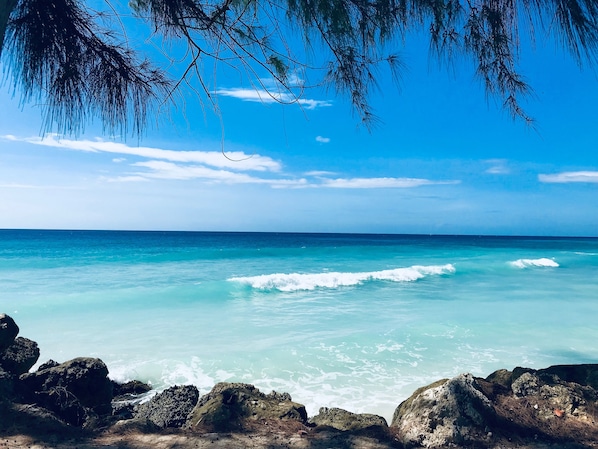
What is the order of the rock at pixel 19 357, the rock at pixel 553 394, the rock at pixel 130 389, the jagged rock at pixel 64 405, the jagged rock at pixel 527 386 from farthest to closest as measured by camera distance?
1. the rock at pixel 130 389
2. the rock at pixel 19 357
3. the jagged rock at pixel 64 405
4. the jagged rock at pixel 527 386
5. the rock at pixel 553 394

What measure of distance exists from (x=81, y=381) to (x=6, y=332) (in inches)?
37.9

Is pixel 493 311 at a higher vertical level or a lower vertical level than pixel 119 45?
lower

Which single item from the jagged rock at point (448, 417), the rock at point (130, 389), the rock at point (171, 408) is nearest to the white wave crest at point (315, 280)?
the rock at point (130, 389)

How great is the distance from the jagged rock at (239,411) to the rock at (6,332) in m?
2.45

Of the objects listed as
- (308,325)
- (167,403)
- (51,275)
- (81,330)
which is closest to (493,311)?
(308,325)

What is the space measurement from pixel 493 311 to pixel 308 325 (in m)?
→ 5.96

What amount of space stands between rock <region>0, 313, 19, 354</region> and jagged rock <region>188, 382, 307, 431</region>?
8.03ft

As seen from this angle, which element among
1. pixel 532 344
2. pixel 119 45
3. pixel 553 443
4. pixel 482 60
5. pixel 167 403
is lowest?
pixel 532 344

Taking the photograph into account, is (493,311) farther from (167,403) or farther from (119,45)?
(119,45)

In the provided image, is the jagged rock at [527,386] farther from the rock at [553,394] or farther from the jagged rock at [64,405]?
the jagged rock at [64,405]

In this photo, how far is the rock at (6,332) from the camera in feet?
14.1

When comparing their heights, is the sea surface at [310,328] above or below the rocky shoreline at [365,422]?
below

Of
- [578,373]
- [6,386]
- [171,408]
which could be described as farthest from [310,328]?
[6,386]

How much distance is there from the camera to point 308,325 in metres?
10.0
